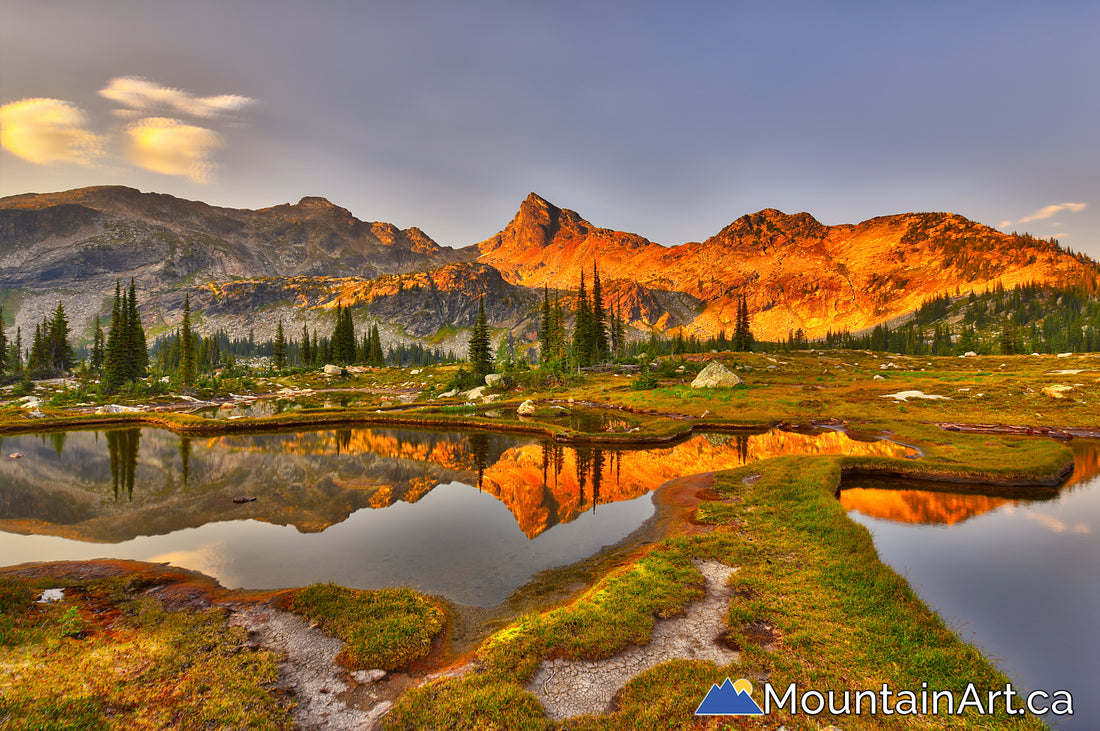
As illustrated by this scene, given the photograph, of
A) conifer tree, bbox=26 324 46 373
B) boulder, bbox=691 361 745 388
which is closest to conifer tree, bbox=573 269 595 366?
boulder, bbox=691 361 745 388

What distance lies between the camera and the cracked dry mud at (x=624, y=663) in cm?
940

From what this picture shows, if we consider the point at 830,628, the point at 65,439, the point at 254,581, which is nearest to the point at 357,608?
the point at 254,581

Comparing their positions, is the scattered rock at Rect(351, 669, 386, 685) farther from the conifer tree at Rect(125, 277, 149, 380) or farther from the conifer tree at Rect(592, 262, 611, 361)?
the conifer tree at Rect(125, 277, 149, 380)

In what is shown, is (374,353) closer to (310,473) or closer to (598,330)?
(598,330)

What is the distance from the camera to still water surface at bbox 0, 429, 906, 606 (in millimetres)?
18156

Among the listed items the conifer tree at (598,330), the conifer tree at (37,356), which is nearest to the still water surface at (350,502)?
the conifer tree at (598,330)

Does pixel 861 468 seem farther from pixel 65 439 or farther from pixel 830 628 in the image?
pixel 65 439

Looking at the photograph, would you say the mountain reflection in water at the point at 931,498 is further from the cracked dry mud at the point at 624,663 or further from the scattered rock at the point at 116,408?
the scattered rock at the point at 116,408

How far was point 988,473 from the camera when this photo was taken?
88.5ft

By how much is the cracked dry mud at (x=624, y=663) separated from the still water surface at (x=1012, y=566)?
7289 millimetres

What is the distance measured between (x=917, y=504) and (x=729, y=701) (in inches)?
893

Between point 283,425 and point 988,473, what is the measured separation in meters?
67.1

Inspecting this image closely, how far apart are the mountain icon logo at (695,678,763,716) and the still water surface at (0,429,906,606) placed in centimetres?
824

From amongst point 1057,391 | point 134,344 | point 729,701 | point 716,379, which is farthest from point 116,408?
point 1057,391
